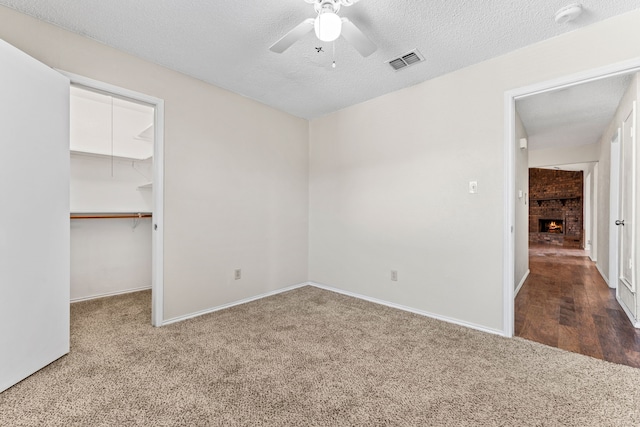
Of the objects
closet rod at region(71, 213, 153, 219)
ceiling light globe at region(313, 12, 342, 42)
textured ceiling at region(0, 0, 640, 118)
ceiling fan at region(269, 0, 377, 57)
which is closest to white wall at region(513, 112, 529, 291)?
textured ceiling at region(0, 0, 640, 118)

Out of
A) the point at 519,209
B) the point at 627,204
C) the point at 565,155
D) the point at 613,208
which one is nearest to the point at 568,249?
the point at 565,155

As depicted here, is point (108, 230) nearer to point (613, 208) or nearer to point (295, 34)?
point (295, 34)

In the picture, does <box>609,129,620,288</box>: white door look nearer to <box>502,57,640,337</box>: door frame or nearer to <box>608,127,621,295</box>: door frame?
<box>608,127,621,295</box>: door frame

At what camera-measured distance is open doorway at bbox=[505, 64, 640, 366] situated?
90.1 inches

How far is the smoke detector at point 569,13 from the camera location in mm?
1824

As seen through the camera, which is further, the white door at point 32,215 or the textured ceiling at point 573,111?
the textured ceiling at point 573,111

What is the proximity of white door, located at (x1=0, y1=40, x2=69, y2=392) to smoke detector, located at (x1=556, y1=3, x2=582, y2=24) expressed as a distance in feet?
11.4

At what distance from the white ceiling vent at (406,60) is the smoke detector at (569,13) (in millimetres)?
922

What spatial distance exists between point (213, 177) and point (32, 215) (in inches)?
57.8

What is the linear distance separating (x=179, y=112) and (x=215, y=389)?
2437 mm

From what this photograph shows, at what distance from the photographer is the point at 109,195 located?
358 cm

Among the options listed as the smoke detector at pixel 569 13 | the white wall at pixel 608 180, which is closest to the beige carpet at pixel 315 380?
the white wall at pixel 608 180

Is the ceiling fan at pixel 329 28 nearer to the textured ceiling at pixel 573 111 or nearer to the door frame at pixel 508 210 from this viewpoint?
the door frame at pixel 508 210

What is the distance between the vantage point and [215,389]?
5.39 ft
